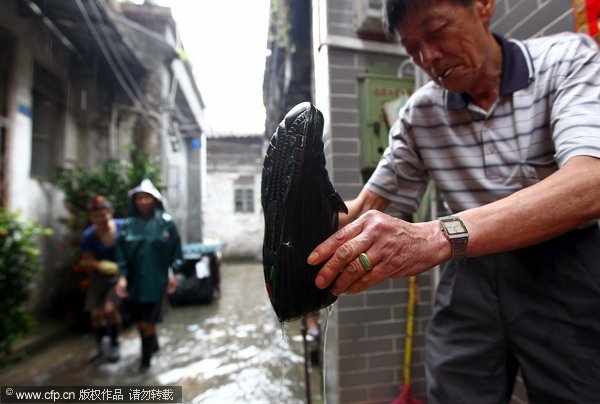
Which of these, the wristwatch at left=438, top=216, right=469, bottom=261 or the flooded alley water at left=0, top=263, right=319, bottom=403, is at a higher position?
the wristwatch at left=438, top=216, right=469, bottom=261

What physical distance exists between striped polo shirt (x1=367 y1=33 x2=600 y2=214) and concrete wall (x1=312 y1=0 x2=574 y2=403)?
0.91 m

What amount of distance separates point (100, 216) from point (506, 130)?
4303mm

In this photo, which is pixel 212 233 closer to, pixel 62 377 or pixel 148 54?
pixel 148 54

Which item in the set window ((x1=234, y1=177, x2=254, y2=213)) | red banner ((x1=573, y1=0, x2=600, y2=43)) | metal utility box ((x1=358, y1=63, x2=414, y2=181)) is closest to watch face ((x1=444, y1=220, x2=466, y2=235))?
red banner ((x1=573, y1=0, x2=600, y2=43))

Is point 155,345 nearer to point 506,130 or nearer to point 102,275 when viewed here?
point 102,275

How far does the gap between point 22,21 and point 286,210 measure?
6.29m

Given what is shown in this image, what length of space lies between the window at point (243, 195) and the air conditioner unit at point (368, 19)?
12747 millimetres

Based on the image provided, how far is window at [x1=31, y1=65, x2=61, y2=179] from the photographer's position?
5.34 meters

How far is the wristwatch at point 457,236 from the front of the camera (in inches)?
31.4

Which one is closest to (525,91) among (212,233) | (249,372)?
(249,372)

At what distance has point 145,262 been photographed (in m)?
3.58

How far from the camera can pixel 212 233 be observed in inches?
620

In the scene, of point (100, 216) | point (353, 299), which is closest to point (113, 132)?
point (100, 216)

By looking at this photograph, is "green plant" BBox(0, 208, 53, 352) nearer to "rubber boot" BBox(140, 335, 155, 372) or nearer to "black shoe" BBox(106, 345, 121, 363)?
"black shoe" BBox(106, 345, 121, 363)
